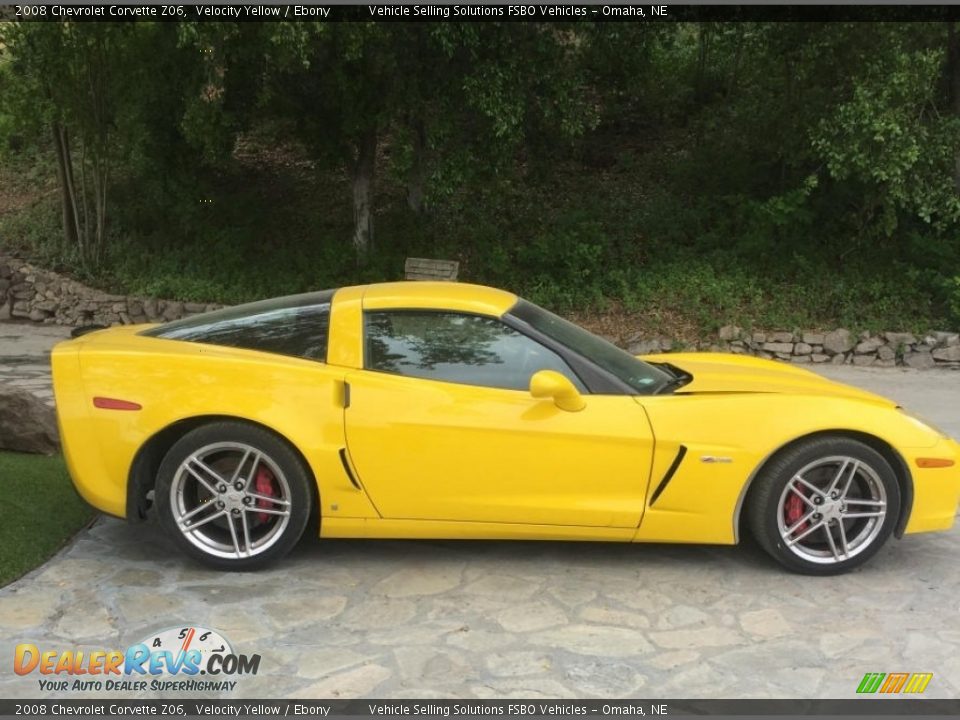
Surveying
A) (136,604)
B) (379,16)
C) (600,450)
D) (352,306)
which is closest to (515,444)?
(600,450)

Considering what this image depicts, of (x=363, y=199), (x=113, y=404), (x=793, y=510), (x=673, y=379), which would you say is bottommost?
(x=793, y=510)

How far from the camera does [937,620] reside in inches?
142

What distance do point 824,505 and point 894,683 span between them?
0.97 meters

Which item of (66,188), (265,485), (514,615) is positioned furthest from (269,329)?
(66,188)

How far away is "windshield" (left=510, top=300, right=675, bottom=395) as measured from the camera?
4.11 m

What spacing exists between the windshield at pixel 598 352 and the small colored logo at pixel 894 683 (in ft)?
4.83

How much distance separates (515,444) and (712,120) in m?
13.1

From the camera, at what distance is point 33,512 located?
4.49 m

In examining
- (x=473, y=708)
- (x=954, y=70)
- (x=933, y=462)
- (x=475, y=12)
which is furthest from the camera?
(x=954, y=70)

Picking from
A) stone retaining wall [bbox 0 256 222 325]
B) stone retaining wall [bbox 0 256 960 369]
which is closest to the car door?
stone retaining wall [bbox 0 256 960 369]

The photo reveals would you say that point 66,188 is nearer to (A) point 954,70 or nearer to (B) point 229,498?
(B) point 229,498

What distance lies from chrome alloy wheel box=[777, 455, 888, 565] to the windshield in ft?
2.54

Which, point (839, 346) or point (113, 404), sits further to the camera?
point (839, 346)

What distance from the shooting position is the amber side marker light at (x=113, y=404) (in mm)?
3904
